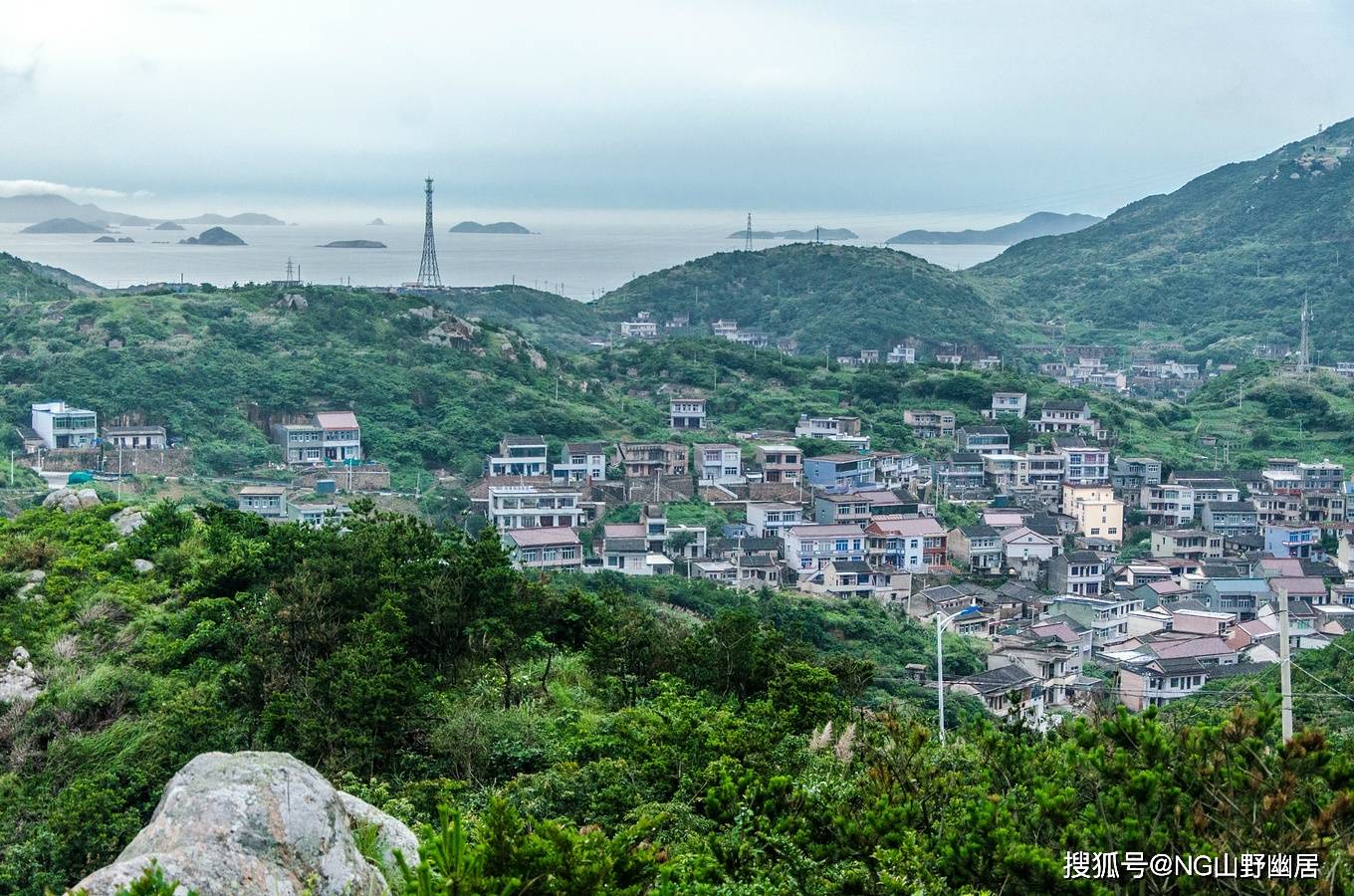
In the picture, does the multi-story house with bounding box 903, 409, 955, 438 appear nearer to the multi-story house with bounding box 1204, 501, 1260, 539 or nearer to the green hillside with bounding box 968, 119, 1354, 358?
the multi-story house with bounding box 1204, 501, 1260, 539

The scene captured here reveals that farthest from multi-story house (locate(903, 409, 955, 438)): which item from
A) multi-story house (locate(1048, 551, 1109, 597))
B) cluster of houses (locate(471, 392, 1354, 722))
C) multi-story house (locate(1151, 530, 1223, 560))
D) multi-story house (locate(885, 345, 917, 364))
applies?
multi-story house (locate(885, 345, 917, 364))

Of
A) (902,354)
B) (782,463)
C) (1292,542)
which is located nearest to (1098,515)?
(1292,542)

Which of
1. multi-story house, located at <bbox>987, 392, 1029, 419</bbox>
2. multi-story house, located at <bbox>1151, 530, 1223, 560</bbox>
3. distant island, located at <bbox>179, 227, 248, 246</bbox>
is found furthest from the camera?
distant island, located at <bbox>179, 227, 248, 246</bbox>

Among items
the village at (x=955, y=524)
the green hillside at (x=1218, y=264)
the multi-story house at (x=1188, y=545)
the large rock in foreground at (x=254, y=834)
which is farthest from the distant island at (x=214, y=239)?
the large rock in foreground at (x=254, y=834)

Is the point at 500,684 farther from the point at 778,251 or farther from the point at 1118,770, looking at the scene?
the point at 778,251

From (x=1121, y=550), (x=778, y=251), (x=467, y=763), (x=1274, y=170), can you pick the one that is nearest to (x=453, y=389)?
(x=1121, y=550)

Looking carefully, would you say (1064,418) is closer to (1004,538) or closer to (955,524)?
(955,524)
